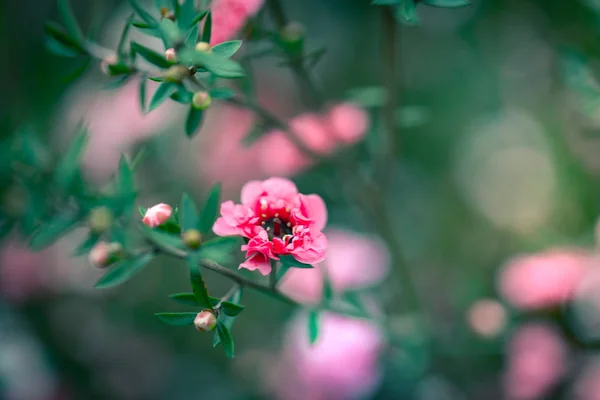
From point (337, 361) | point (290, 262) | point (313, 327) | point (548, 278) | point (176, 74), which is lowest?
point (337, 361)

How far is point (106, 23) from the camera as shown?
1.05 meters

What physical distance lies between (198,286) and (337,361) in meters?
0.41

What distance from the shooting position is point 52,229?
0.33 metres

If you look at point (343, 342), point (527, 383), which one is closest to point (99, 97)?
point (343, 342)

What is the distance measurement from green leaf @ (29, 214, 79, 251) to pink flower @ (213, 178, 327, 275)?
104 mm

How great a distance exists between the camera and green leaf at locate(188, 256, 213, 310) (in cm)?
29

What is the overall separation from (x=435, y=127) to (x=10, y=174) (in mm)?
784

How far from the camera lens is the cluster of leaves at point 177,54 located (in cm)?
30

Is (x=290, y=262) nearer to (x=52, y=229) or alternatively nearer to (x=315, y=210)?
(x=315, y=210)

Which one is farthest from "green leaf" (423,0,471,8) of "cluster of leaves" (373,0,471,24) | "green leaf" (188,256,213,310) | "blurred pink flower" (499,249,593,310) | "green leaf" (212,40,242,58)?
"blurred pink flower" (499,249,593,310)

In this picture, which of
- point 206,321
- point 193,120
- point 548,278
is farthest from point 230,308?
point 548,278

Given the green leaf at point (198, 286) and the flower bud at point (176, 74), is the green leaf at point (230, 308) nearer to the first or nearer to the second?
the green leaf at point (198, 286)

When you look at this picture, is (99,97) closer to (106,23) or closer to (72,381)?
(106,23)

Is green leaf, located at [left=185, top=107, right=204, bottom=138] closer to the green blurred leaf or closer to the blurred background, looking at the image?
the green blurred leaf
